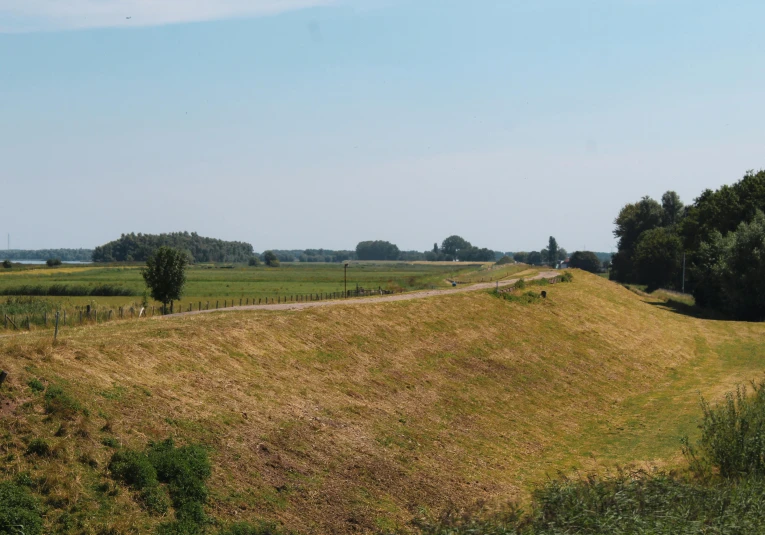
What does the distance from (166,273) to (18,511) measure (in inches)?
1504

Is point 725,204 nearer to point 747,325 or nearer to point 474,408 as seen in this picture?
point 747,325

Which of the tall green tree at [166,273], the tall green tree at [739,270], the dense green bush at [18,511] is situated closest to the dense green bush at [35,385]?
the dense green bush at [18,511]

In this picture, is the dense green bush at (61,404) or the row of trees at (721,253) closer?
the dense green bush at (61,404)

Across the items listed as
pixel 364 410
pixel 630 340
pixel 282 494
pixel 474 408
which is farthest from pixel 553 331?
pixel 282 494

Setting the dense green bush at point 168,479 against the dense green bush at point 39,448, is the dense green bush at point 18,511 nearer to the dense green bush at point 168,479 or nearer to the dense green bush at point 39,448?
the dense green bush at point 39,448

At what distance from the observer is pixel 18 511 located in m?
15.9

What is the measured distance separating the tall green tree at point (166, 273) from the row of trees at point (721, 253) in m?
55.0

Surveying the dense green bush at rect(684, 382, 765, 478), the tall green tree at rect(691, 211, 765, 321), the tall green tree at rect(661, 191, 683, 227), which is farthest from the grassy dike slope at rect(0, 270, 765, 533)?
Answer: the tall green tree at rect(661, 191, 683, 227)

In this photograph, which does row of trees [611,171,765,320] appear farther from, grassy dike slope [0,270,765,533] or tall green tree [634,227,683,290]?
grassy dike slope [0,270,765,533]

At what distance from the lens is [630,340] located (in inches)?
2368

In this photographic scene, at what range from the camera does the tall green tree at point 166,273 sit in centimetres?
5294

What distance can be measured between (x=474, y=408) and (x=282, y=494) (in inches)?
628

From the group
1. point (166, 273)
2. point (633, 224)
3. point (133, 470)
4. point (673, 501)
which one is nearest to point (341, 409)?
point (133, 470)

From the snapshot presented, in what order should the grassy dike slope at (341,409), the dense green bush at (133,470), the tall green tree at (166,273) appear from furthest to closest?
the tall green tree at (166,273), the grassy dike slope at (341,409), the dense green bush at (133,470)
